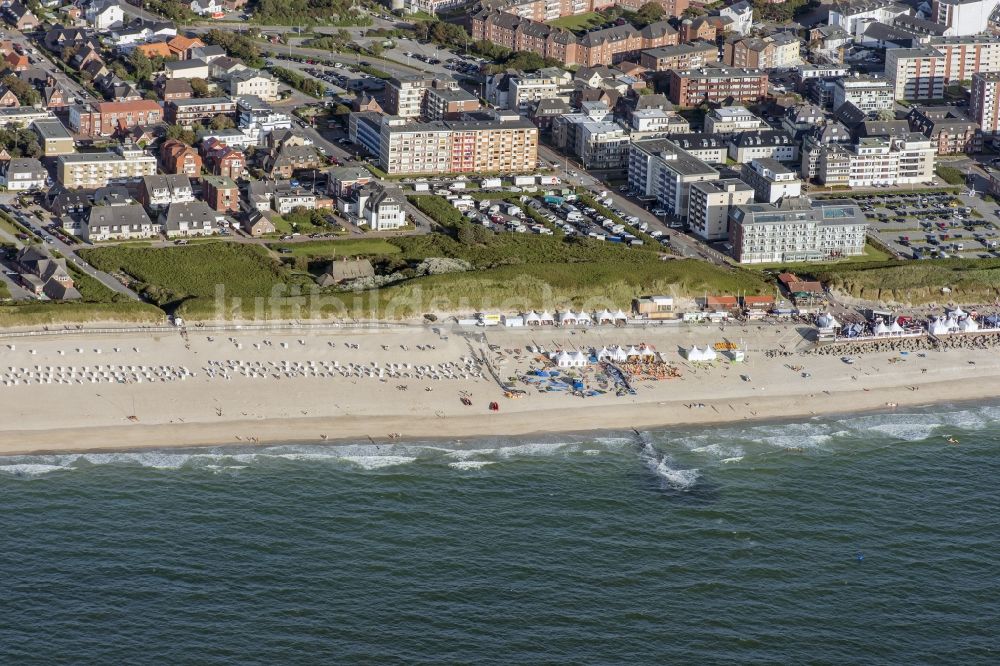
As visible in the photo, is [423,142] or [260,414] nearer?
[260,414]

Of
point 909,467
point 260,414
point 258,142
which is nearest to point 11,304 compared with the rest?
point 260,414

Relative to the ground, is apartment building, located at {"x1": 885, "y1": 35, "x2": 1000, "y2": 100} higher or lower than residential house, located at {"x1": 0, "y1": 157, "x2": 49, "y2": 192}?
higher

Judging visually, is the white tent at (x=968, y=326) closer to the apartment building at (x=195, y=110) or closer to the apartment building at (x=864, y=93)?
the apartment building at (x=864, y=93)

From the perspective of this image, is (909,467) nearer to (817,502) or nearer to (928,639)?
(817,502)

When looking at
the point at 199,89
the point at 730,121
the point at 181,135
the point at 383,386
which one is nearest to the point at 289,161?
the point at 181,135

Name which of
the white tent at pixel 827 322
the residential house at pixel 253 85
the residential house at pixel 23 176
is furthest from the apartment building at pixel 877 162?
the residential house at pixel 23 176

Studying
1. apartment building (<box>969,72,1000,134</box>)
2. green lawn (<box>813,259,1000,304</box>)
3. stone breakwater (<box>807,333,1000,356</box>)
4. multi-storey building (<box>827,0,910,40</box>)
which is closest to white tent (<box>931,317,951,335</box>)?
stone breakwater (<box>807,333,1000,356</box>)

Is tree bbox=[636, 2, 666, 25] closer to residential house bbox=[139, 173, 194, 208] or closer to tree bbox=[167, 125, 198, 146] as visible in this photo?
tree bbox=[167, 125, 198, 146]
